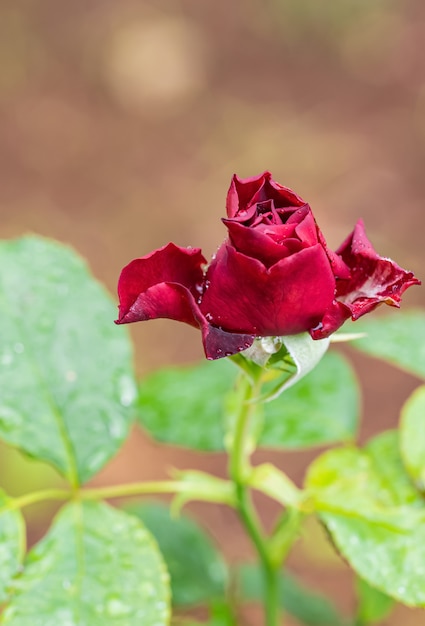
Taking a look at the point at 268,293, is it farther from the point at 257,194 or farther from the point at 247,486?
the point at 247,486

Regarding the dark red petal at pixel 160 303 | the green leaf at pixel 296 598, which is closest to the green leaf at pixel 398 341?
the dark red petal at pixel 160 303

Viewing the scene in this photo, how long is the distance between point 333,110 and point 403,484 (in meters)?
2.67

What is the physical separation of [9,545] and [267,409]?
368 mm

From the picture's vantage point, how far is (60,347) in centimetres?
96

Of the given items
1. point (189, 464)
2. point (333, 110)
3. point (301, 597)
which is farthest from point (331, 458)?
point (333, 110)

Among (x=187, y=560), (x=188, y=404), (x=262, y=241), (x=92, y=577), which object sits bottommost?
(x=187, y=560)

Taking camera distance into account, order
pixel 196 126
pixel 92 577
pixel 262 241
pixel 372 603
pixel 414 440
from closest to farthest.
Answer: pixel 262 241 < pixel 92 577 < pixel 414 440 < pixel 372 603 < pixel 196 126

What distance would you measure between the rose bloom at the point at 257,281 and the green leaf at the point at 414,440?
12.9 inches

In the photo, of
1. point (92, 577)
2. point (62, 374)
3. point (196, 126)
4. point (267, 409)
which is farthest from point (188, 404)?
point (196, 126)

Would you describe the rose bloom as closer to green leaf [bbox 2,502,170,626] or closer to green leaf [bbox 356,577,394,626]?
green leaf [bbox 2,502,170,626]

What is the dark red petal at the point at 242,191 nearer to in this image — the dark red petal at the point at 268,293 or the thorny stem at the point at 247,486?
the dark red petal at the point at 268,293

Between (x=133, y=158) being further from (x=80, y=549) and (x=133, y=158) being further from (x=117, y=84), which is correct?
(x=80, y=549)

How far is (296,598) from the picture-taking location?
1454 mm

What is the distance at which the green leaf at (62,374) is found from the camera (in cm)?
92
